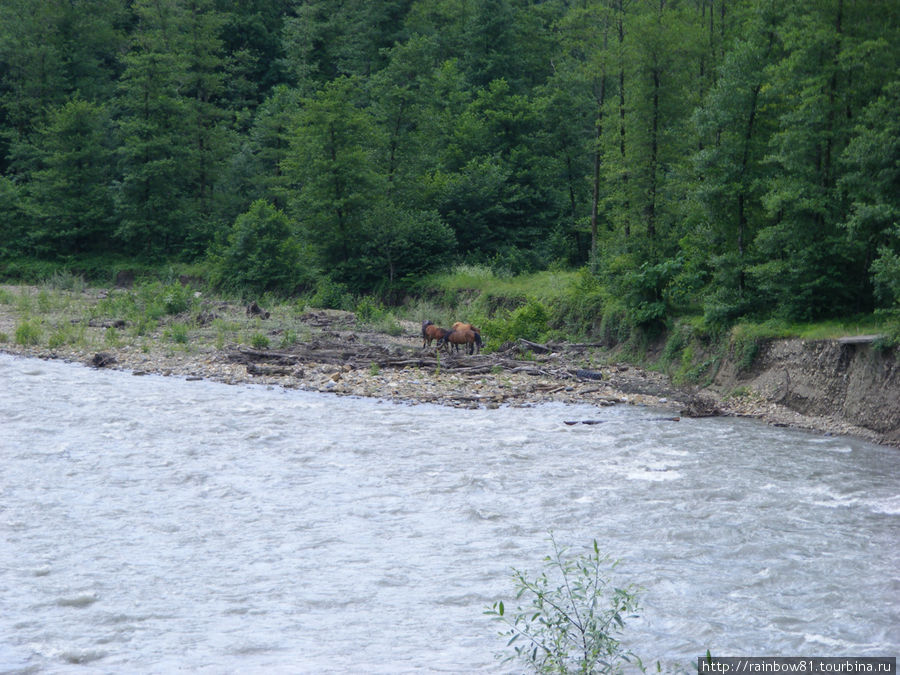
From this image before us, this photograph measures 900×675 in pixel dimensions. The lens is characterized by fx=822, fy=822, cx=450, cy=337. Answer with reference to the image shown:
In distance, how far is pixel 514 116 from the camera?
43.0m

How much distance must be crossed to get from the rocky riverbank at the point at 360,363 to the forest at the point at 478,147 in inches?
102

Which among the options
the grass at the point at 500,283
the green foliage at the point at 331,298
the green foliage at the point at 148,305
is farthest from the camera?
the green foliage at the point at 331,298

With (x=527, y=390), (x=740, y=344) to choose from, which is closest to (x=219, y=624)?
(x=527, y=390)

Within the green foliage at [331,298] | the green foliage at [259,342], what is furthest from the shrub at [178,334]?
the green foliage at [331,298]

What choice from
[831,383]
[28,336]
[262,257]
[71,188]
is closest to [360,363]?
[28,336]

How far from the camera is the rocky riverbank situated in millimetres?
18203

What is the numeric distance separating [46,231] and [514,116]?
84.5ft

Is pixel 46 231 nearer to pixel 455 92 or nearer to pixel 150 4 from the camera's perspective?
pixel 150 4

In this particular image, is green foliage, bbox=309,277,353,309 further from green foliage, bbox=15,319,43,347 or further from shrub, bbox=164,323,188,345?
Answer: green foliage, bbox=15,319,43,347

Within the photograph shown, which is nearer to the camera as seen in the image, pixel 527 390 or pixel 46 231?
pixel 527 390

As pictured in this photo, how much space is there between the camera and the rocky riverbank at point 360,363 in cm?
1820

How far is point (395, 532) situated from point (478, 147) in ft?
116

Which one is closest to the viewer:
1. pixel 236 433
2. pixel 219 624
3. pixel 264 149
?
pixel 219 624

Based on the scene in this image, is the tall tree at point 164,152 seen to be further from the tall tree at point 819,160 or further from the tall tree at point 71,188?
the tall tree at point 819,160
